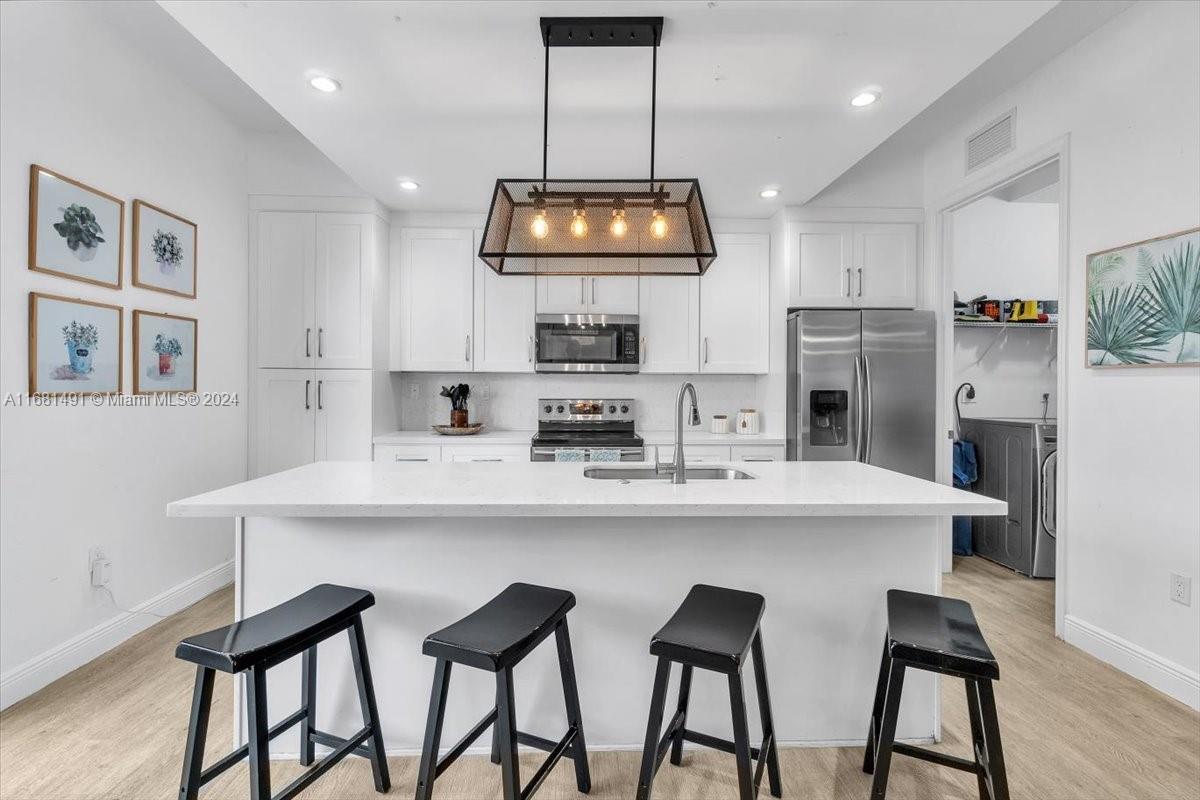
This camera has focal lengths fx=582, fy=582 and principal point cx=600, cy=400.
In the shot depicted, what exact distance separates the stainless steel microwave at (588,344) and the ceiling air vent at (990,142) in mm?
2270

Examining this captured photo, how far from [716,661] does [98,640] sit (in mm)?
2878

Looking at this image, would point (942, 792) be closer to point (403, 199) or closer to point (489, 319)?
point (489, 319)

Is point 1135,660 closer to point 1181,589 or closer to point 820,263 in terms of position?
point 1181,589

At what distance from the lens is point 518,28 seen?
6.47 feet

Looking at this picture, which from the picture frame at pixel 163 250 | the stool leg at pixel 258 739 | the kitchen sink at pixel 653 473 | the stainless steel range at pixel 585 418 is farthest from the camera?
the stainless steel range at pixel 585 418

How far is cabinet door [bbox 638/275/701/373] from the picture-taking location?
417cm

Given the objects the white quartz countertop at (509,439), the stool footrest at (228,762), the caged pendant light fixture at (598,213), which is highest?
the caged pendant light fixture at (598,213)

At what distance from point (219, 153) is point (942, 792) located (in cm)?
464

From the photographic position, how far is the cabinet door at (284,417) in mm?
3799

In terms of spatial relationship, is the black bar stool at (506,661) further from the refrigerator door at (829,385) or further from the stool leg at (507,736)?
the refrigerator door at (829,385)

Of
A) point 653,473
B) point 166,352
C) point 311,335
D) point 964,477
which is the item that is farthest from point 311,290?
point 964,477

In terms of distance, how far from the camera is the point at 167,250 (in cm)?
308

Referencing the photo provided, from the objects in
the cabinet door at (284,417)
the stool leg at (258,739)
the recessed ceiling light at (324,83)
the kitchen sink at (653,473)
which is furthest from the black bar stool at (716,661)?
the cabinet door at (284,417)

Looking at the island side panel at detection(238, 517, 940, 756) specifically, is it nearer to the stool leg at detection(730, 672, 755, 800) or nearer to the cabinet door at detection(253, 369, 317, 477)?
the stool leg at detection(730, 672, 755, 800)
